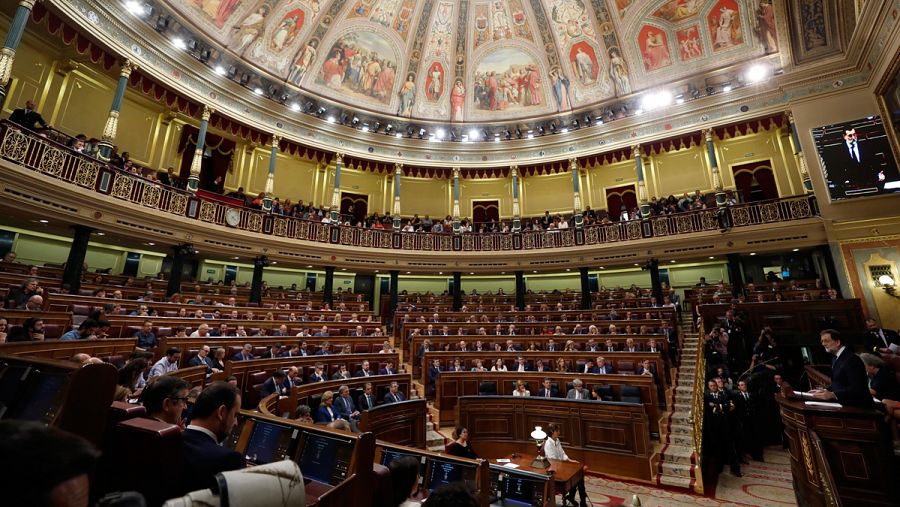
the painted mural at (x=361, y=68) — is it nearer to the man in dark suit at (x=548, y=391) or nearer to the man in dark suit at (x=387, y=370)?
the man in dark suit at (x=387, y=370)

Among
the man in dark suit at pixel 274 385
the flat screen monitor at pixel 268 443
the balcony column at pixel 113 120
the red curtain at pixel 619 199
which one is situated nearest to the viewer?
the flat screen monitor at pixel 268 443

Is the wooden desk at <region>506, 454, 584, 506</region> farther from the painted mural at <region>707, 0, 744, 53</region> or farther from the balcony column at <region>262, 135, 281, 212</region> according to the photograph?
the painted mural at <region>707, 0, 744, 53</region>

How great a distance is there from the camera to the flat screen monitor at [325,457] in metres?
2.12

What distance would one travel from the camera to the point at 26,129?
751cm

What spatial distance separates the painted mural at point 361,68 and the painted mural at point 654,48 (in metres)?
9.82

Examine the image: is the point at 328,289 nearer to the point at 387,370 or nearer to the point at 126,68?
the point at 387,370

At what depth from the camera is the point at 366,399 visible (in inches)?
255

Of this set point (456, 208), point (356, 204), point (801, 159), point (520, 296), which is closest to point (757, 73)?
point (801, 159)

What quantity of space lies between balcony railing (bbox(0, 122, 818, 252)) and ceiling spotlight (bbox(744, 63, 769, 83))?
469 centimetres

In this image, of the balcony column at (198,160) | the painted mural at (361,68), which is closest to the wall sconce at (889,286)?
the painted mural at (361,68)

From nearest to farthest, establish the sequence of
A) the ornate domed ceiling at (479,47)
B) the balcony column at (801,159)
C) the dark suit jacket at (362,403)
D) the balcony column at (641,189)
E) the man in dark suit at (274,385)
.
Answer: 1. the man in dark suit at (274,385)
2. the dark suit jacket at (362,403)
3. the balcony column at (801,159)
4. the ornate domed ceiling at (479,47)
5. the balcony column at (641,189)

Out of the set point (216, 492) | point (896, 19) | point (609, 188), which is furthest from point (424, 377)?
point (609, 188)

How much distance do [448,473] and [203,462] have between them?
5.56ft

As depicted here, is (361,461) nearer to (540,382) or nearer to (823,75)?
(540,382)
